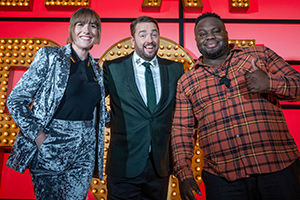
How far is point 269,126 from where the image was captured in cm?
172

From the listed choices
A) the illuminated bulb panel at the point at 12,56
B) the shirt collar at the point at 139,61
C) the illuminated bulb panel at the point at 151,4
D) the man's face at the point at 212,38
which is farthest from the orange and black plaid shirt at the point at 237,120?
the illuminated bulb panel at the point at 12,56

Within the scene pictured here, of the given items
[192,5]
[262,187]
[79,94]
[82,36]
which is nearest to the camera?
[262,187]

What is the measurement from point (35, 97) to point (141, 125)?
0.97m

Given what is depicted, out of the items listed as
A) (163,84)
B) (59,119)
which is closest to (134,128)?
(163,84)

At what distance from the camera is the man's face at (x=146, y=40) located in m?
2.33

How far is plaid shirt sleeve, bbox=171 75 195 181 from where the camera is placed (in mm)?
1946

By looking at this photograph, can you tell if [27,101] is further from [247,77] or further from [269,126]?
[269,126]

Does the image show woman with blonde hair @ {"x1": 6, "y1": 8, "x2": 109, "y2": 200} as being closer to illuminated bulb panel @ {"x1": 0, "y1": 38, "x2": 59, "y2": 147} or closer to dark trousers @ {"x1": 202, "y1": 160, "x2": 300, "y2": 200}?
dark trousers @ {"x1": 202, "y1": 160, "x2": 300, "y2": 200}

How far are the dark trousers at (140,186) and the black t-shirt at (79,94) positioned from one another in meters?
0.71

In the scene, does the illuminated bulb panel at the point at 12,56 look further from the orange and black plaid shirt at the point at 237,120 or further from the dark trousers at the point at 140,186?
the orange and black plaid shirt at the point at 237,120

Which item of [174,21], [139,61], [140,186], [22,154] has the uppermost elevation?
[174,21]

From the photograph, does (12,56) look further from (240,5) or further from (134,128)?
(240,5)

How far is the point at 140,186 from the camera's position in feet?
6.91

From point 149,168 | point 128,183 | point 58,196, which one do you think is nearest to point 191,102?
point 149,168
